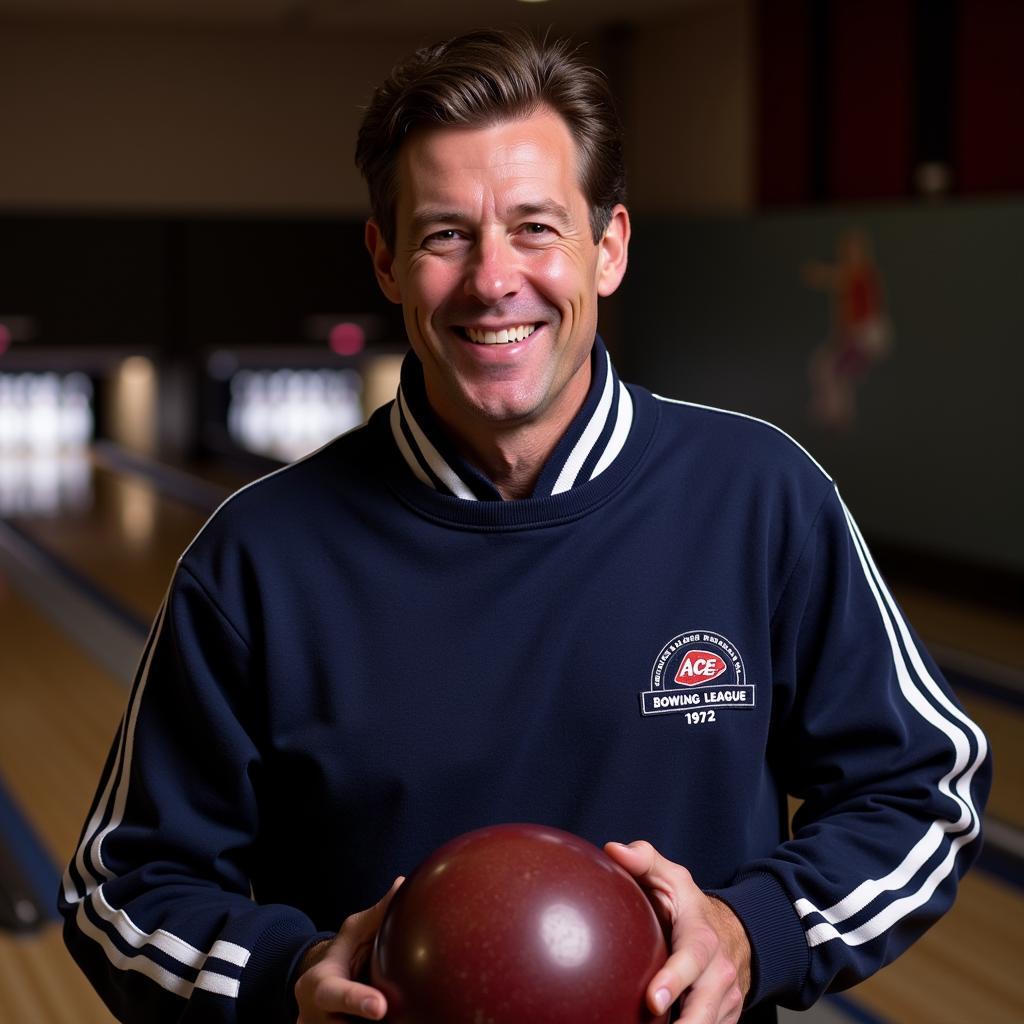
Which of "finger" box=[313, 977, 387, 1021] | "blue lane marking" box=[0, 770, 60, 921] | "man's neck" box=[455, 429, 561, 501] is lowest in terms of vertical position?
"blue lane marking" box=[0, 770, 60, 921]

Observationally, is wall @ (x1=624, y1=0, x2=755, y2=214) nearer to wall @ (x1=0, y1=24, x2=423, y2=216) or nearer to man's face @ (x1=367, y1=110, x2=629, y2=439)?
wall @ (x1=0, y1=24, x2=423, y2=216)

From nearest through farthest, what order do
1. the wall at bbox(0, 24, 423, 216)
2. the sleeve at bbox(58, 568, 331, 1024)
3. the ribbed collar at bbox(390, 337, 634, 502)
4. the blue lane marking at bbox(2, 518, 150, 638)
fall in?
the sleeve at bbox(58, 568, 331, 1024), the ribbed collar at bbox(390, 337, 634, 502), the blue lane marking at bbox(2, 518, 150, 638), the wall at bbox(0, 24, 423, 216)

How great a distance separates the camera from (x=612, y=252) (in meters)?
1.20

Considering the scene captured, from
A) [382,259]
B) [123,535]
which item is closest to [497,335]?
[382,259]

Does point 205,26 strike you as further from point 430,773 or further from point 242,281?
point 430,773

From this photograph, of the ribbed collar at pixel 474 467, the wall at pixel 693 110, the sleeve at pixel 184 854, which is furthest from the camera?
the wall at pixel 693 110

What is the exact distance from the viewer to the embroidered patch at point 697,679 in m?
1.09

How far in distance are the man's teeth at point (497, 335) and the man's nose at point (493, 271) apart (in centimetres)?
2

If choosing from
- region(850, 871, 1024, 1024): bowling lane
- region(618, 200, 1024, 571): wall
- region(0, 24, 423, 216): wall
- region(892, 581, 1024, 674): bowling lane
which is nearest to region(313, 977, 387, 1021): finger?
region(850, 871, 1024, 1024): bowling lane

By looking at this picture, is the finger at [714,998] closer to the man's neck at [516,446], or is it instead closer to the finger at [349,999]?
the finger at [349,999]

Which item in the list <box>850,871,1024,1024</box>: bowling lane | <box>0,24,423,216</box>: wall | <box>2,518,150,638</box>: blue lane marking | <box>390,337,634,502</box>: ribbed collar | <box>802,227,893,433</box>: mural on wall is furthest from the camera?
<box>0,24,423,216</box>: wall

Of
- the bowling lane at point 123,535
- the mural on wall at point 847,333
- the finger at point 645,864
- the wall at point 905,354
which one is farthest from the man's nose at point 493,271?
the mural on wall at point 847,333

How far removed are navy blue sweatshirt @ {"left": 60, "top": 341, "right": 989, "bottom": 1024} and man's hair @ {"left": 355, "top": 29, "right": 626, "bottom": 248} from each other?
0.18 m

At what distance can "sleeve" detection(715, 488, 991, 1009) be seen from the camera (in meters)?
1.06
